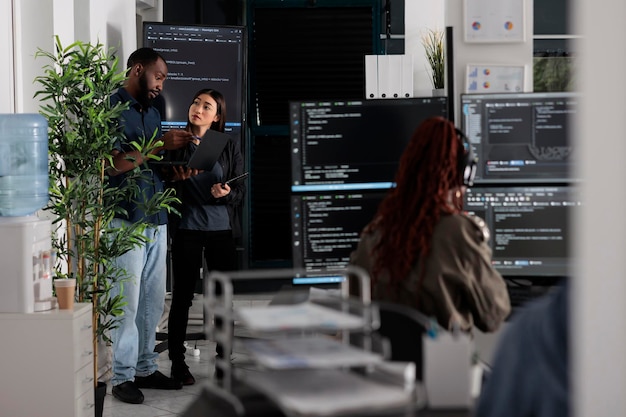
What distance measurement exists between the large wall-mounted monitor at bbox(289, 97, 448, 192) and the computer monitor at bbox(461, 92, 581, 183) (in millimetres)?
303

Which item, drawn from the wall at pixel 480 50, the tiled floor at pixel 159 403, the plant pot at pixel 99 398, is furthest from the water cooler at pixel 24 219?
the wall at pixel 480 50

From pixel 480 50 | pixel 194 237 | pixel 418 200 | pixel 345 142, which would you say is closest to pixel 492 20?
pixel 480 50

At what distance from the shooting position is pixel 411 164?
3.07m

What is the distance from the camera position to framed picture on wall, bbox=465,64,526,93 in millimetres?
4188

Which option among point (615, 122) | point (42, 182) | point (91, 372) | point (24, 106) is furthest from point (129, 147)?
point (615, 122)

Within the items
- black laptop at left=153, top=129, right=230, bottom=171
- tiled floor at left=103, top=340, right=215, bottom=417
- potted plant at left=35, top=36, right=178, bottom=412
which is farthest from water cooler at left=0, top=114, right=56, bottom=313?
black laptop at left=153, top=129, right=230, bottom=171

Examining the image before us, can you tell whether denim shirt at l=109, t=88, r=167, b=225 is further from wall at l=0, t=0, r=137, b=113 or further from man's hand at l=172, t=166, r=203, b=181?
wall at l=0, t=0, r=137, b=113

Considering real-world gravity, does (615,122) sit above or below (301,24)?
below

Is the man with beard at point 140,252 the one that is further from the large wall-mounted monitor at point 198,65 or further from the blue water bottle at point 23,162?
the large wall-mounted monitor at point 198,65

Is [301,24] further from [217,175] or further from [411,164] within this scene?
[411,164]

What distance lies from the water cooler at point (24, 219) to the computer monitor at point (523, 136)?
182 cm

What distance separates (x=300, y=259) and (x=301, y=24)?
516 centimetres

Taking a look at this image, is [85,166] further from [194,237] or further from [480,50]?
[480,50]

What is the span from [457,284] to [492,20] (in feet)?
5.53
